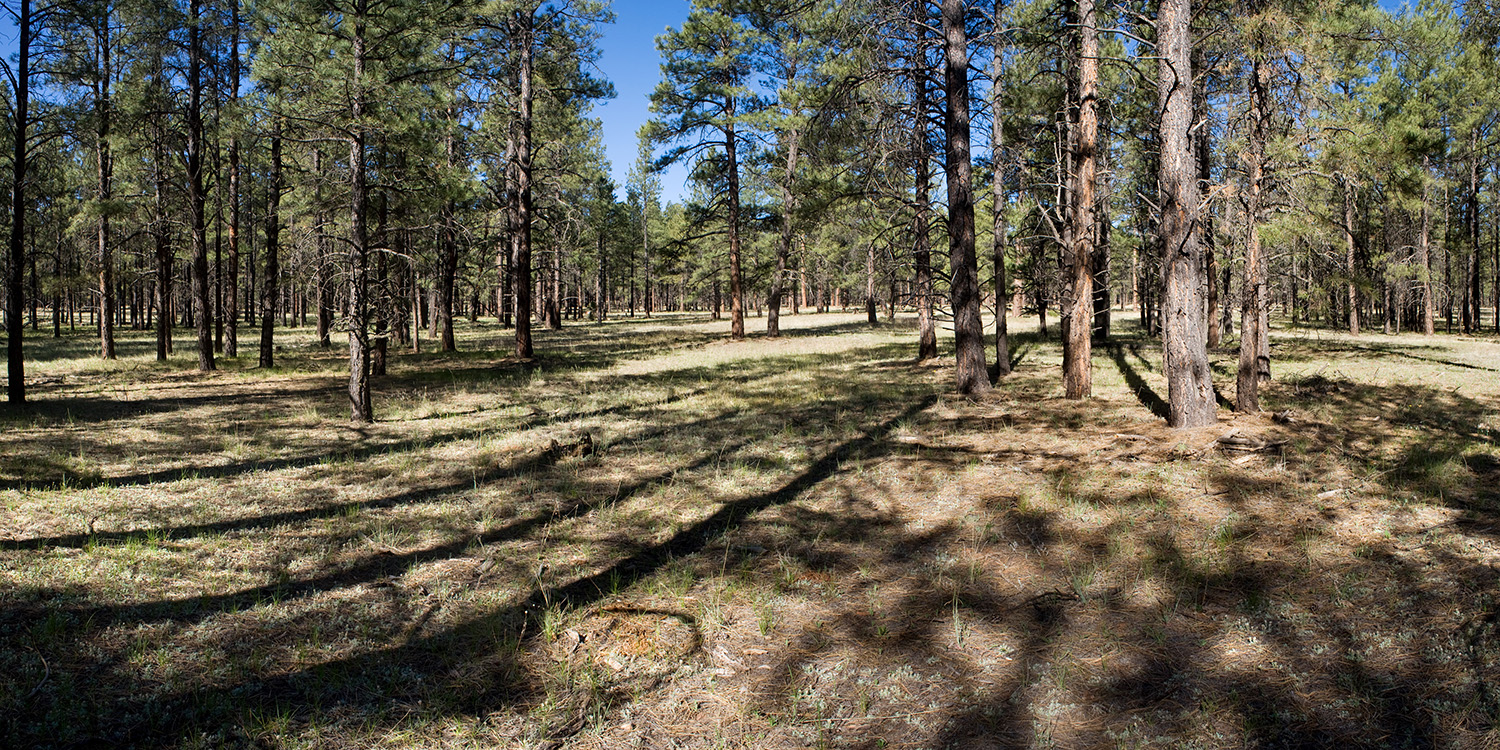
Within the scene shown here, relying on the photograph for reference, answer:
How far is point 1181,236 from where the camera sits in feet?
26.2

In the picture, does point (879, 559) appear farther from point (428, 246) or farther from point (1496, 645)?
point (428, 246)

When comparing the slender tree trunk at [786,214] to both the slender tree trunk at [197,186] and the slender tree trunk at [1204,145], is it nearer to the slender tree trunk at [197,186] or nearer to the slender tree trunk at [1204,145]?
the slender tree trunk at [1204,145]

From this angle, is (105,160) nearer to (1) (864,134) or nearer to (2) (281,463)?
(2) (281,463)

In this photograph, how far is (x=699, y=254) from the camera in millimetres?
56188

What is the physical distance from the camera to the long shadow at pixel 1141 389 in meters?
9.65

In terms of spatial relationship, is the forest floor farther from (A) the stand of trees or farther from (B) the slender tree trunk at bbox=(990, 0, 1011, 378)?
(B) the slender tree trunk at bbox=(990, 0, 1011, 378)

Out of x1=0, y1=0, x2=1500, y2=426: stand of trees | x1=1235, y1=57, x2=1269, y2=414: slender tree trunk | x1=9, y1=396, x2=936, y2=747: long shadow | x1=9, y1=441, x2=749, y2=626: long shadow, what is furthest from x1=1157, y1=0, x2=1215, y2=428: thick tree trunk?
x1=9, y1=441, x2=749, y2=626: long shadow

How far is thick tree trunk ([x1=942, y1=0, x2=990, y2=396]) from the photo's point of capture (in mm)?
11344

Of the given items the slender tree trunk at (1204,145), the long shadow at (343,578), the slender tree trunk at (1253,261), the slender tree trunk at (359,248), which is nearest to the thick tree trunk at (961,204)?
the slender tree trunk at (1204,145)

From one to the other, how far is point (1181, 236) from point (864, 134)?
5.98m

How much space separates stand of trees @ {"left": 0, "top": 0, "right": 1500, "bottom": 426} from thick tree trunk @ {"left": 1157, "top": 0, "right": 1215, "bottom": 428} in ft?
0.09

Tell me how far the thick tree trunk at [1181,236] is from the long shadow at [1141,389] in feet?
1.43

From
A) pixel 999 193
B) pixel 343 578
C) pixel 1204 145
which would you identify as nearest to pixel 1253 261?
pixel 1204 145

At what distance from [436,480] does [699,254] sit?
50.0m
